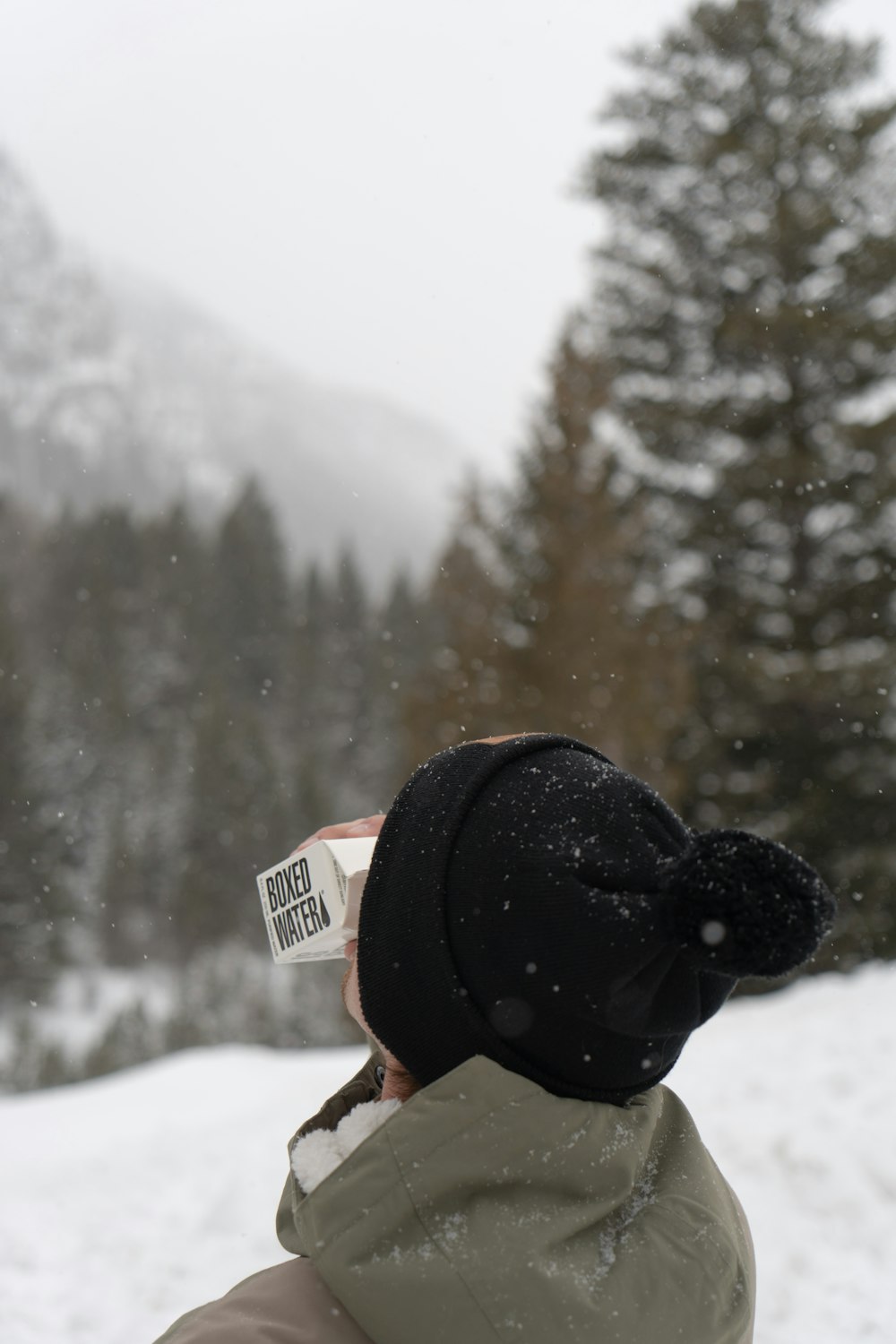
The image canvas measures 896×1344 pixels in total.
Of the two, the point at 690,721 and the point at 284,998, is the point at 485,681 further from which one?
the point at 284,998

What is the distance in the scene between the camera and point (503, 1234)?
3.40 feet

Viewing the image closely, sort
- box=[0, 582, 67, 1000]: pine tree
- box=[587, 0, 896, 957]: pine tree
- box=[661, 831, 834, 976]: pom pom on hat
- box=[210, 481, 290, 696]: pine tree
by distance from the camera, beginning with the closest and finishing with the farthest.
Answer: box=[661, 831, 834, 976]: pom pom on hat < box=[587, 0, 896, 957]: pine tree < box=[0, 582, 67, 1000]: pine tree < box=[210, 481, 290, 696]: pine tree

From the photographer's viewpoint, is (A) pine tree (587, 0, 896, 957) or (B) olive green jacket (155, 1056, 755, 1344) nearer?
(B) olive green jacket (155, 1056, 755, 1344)

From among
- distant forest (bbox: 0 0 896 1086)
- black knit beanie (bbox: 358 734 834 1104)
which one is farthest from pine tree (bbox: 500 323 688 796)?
black knit beanie (bbox: 358 734 834 1104)

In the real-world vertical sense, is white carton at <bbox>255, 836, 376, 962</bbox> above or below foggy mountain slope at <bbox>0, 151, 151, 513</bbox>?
below

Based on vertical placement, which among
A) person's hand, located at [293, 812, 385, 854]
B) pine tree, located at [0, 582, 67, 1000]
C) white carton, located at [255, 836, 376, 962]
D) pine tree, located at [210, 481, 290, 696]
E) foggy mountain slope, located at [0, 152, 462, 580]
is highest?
foggy mountain slope, located at [0, 152, 462, 580]

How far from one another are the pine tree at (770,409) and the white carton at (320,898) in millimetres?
10071

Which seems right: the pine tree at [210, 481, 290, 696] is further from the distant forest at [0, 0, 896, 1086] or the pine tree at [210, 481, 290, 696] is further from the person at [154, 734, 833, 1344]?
the person at [154, 734, 833, 1344]

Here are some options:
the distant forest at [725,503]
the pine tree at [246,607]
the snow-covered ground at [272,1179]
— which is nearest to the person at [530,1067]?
the snow-covered ground at [272,1179]

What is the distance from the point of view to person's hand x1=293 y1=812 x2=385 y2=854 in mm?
1360

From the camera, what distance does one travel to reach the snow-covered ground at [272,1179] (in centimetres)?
375

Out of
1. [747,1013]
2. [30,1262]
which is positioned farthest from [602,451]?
[30,1262]

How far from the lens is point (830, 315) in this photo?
11.4 m

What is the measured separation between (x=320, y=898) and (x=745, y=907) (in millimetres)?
558
